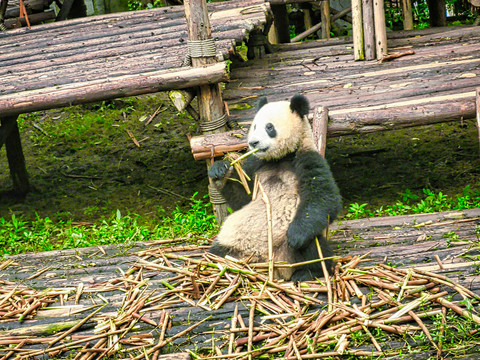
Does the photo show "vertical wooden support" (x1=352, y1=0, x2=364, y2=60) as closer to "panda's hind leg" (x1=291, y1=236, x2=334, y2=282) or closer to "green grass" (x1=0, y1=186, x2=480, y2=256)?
"green grass" (x1=0, y1=186, x2=480, y2=256)

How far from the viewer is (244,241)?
422 centimetres

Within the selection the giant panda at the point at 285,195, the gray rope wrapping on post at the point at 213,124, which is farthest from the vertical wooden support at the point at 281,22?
the giant panda at the point at 285,195

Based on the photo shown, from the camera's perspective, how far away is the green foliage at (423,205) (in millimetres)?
6242

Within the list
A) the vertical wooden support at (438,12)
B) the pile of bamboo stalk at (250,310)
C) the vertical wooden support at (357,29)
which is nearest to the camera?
the pile of bamboo stalk at (250,310)

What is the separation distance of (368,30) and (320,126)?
226cm

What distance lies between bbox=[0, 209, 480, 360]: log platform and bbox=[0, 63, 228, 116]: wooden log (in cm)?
175

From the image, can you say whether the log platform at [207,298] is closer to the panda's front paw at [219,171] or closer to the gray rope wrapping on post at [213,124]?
the panda's front paw at [219,171]

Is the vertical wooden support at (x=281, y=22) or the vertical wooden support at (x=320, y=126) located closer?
the vertical wooden support at (x=320, y=126)

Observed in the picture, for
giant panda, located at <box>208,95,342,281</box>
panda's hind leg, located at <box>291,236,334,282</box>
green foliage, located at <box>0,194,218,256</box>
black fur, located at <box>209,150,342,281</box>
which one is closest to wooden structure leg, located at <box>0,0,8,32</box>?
green foliage, located at <box>0,194,218,256</box>

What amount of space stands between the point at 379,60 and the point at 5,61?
4.47 meters

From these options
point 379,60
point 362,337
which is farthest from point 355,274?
point 379,60

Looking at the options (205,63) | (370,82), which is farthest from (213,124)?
(370,82)

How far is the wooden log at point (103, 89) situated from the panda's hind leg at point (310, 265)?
7.34 ft

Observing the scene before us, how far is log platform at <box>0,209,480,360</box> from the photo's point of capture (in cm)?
353
